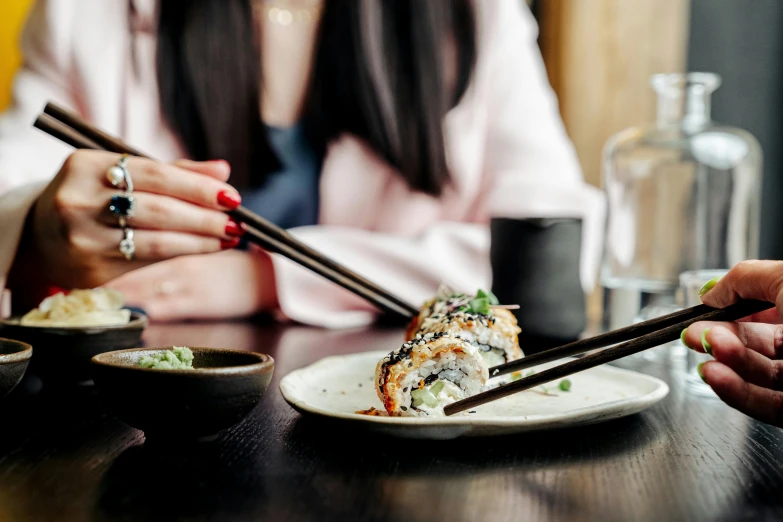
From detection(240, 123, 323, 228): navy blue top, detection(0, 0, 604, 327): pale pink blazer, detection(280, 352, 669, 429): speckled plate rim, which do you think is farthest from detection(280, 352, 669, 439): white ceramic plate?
detection(240, 123, 323, 228): navy blue top

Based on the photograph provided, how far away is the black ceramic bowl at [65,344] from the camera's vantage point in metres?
0.98

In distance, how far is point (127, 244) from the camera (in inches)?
50.3

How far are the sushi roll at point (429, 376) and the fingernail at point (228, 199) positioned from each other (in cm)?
48

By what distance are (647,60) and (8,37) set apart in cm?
252

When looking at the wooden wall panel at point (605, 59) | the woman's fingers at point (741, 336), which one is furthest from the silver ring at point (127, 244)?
the wooden wall panel at point (605, 59)

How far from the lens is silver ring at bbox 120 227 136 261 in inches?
49.9

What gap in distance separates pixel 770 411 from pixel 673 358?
0.68 meters

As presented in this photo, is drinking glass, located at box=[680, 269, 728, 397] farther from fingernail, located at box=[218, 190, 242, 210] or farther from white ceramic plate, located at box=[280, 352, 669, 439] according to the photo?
fingernail, located at box=[218, 190, 242, 210]

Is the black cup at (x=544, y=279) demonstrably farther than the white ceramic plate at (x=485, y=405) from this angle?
Yes

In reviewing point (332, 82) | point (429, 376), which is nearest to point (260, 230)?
point (429, 376)

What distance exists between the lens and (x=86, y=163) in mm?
1229

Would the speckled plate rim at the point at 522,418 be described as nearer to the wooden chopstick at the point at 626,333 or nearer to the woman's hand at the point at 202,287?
the wooden chopstick at the point at 626,333

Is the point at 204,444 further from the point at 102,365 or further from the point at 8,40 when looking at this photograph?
the point at 8,40

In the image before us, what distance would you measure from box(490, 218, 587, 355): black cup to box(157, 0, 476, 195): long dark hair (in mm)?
755
